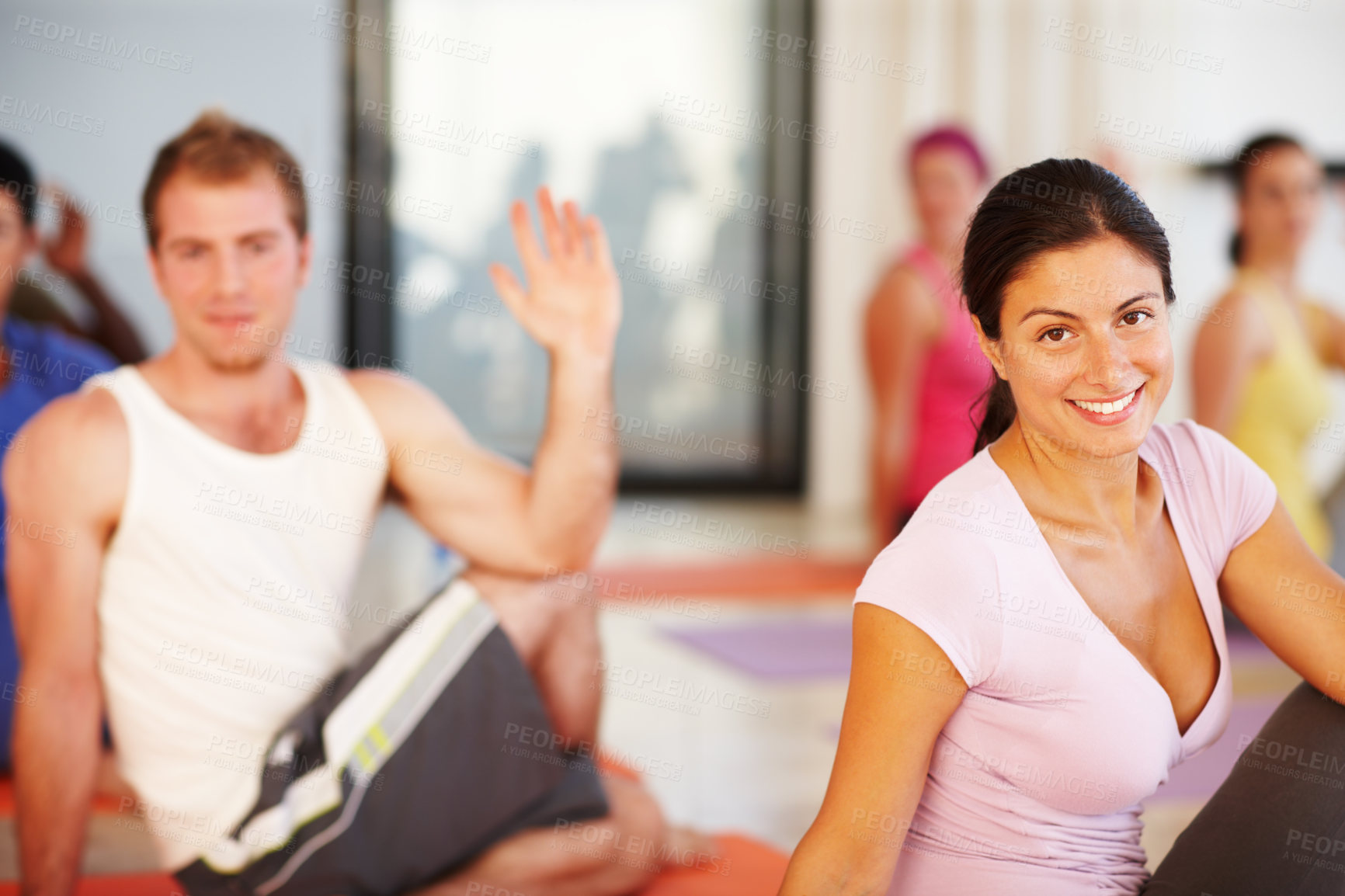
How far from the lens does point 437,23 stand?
5.86 meters

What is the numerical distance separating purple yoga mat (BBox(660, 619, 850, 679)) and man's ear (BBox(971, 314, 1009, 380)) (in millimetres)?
1805

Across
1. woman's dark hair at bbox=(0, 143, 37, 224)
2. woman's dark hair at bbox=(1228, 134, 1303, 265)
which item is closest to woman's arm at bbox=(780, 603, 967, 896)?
woman's dark hair at bbox=(0, 143, 37, 224)

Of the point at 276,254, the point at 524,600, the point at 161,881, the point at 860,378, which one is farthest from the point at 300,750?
the point at 860,378

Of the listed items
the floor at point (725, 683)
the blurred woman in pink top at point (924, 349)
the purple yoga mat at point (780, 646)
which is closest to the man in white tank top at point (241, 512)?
the floor at point (725, 683)

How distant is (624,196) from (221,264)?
15.0ft

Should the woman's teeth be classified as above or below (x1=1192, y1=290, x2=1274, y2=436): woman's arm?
above

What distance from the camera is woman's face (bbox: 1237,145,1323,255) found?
116 inches

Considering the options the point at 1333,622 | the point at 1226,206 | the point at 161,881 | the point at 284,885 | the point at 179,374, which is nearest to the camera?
the point at 1333,622

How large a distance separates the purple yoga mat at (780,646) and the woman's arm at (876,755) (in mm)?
1890

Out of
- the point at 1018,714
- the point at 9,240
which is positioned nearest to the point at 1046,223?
the point at 1018,714

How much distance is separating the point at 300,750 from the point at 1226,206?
515 centimetres

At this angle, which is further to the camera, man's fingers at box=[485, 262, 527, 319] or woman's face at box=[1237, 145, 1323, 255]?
woman's face at box=[1237, 145, 1323, 255]

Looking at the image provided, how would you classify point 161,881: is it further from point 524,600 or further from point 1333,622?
point 1333,622

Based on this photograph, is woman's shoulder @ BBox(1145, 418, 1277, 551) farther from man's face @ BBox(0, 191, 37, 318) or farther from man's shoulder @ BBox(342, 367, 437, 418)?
man's face @ BBox(0, 191, 37, 318)
